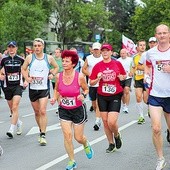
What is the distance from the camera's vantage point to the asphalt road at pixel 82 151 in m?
7.44

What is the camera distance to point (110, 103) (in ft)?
27.3

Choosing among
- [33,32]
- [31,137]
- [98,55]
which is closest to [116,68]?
[31,137]

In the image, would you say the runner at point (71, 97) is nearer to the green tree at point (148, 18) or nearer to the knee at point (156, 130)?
the knee at point (156, 130)

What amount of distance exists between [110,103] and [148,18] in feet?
201

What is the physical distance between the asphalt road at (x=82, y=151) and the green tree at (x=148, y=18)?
5618 centimetres

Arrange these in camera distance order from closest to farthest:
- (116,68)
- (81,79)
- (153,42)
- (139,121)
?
(81,79)
(116,68)
(153,42)
(139,121)

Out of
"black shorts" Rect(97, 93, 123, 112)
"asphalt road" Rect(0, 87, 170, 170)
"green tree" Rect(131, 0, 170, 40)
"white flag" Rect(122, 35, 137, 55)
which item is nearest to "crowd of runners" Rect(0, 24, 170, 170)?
"black shorts" Rect(97, 93, 123, 112)

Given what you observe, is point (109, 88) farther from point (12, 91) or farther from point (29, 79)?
point (12, 91)

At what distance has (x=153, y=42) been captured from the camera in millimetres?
10820

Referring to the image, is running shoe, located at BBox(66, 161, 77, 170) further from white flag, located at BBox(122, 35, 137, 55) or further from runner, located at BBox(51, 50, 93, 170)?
white flag, located at BBox(122, 35, 137, 55)

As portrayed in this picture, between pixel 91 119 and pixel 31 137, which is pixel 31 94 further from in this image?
pixel 91 119

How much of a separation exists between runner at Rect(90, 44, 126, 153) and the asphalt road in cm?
44

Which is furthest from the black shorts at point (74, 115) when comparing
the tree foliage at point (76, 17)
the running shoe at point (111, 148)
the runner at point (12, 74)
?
the tree foliage at point (76, 17)

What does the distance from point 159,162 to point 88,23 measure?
58491mm
